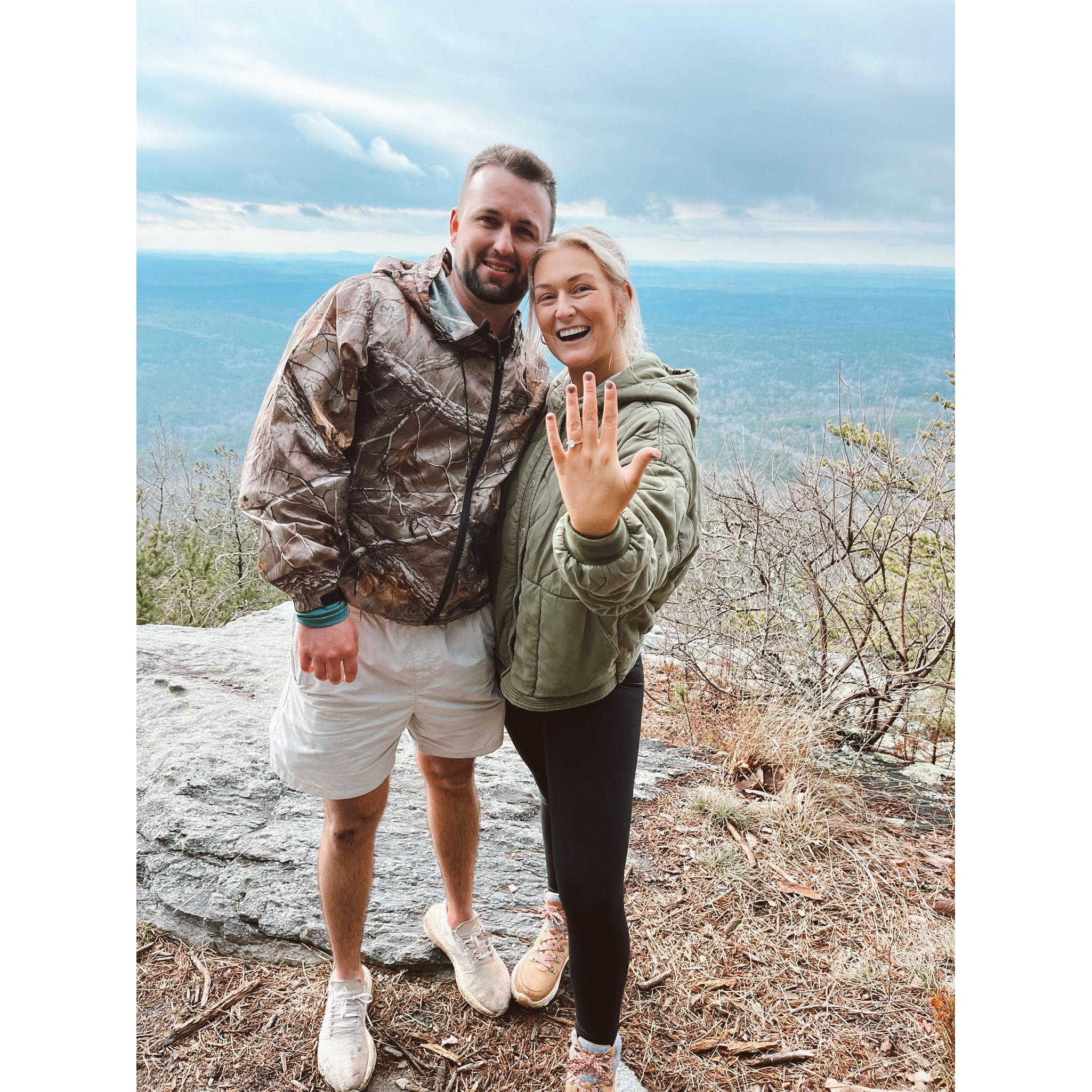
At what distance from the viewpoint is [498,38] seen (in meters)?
41.0

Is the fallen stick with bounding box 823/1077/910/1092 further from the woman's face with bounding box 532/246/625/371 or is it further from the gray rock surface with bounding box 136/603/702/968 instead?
the woman's face with bounding box 532/246/625/371

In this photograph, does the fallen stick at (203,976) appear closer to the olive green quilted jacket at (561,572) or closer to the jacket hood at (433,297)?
the olive green quilted jacket at (561,572)

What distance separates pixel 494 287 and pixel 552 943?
1.58 m

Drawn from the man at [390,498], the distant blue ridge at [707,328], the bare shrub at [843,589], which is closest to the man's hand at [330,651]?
the man at [390,498]

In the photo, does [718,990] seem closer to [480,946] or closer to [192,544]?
[480,946]

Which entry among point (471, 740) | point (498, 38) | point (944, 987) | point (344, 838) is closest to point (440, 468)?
point (471, 740)

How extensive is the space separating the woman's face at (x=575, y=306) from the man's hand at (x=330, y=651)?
2.24ft

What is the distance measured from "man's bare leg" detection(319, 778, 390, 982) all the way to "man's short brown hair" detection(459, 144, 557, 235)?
4.27 feet

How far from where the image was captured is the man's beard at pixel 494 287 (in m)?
1.70

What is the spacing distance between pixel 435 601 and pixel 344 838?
0.59 meters

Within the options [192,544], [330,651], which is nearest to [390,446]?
[330,651]

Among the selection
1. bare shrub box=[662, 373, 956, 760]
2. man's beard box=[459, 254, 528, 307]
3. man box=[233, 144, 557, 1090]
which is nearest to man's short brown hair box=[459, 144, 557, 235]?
man box=[233, 144, 557, 1090]

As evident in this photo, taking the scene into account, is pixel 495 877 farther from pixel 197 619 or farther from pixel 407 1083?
pixel 197 619

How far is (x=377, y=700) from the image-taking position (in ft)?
5.93
